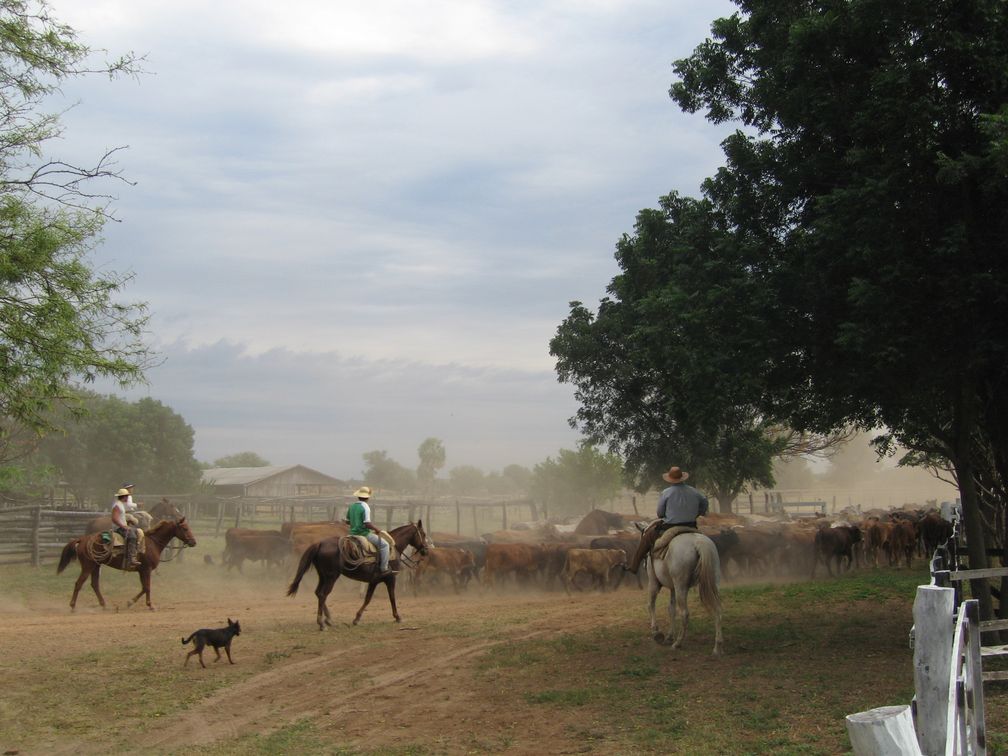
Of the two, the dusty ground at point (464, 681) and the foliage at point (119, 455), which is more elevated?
the foliage at point (119, 455)

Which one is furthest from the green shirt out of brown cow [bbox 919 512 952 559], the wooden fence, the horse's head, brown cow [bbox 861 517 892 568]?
brown cow [bbox 919 512 952 559]

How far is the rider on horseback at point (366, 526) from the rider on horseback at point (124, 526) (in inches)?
225

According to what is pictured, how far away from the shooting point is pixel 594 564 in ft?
74.0

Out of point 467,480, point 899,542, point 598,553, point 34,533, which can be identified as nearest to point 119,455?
point 34,533

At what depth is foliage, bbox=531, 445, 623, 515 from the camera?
62031 mm

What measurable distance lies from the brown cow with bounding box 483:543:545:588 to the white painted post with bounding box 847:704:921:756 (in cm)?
2143

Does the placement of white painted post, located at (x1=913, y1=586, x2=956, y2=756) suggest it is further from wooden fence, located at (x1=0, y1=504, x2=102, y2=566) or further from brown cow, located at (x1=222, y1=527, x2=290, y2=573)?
wooden fence, located at (x1=0, y1=504, x2=102, y2=566)

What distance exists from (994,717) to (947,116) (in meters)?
6.65

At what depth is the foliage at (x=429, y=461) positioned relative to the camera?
A: 140 meters

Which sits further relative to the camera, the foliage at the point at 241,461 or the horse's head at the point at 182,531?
the foliage at the point at 241,461

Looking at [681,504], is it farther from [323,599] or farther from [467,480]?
[467,480]

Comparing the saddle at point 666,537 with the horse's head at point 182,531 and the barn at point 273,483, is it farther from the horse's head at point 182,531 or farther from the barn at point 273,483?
the barn at point 273,483

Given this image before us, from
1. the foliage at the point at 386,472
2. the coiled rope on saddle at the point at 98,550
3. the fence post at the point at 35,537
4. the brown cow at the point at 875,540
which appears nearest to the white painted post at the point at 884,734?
the coiled rope on saddle at the point at 98,550

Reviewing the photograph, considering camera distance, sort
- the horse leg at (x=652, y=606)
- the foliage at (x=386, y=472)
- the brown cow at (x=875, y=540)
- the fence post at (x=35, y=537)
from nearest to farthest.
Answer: the horse leg at (x=652, y=606)
the fence post at (x=35, y=537)
the brown cow at (x=875, y=540)
the foliage at (x=386, y=472)
